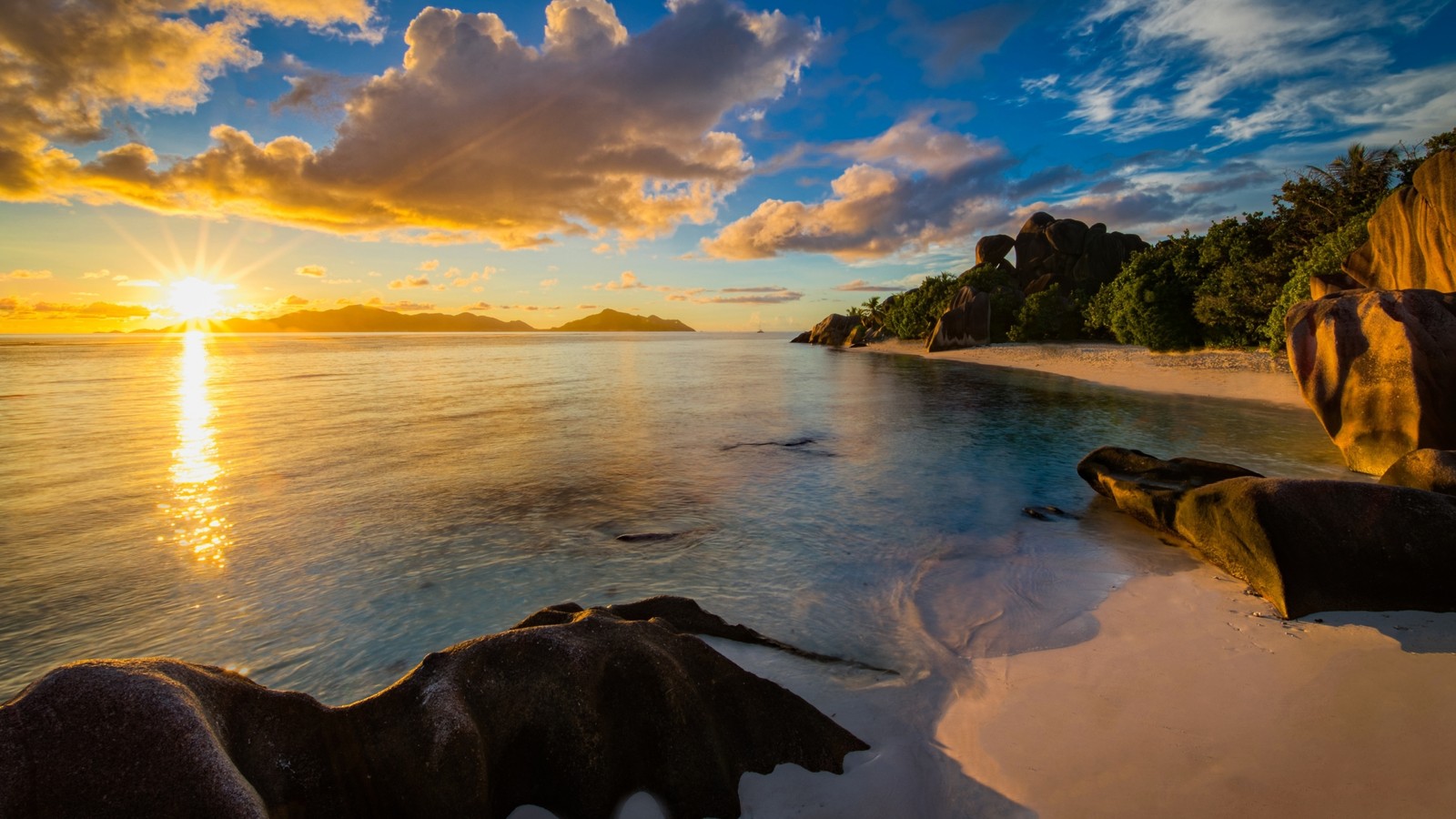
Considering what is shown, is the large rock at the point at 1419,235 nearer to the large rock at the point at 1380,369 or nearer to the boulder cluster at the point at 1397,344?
the boulder cluster at the point at 1397,344

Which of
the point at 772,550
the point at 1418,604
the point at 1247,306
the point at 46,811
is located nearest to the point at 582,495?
the point at 772,550

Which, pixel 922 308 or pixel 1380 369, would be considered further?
pixel 922 308

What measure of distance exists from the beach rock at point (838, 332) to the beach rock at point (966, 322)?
3494 cm

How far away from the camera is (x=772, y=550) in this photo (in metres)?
10.7

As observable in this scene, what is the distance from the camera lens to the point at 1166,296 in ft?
147

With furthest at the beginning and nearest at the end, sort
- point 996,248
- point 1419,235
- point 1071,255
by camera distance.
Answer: point 996,248 < point 1071,255 < point 1419,235

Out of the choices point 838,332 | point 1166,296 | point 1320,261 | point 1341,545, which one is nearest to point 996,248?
point 838,332

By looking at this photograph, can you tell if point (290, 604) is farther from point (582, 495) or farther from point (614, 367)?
point (614, 367)

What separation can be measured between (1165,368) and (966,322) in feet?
114

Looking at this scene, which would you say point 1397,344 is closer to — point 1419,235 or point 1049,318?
point 1419,235

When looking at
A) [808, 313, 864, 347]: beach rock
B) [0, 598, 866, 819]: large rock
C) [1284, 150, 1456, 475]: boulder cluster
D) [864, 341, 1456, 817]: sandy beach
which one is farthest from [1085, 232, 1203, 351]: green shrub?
[808, 313, 864, 347]: beach rock

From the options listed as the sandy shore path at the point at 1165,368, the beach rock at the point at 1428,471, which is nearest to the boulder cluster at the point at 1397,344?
the beach rock at the point at 1428,471

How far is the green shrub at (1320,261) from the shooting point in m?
26.2

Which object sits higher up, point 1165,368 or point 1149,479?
point 1165,368
